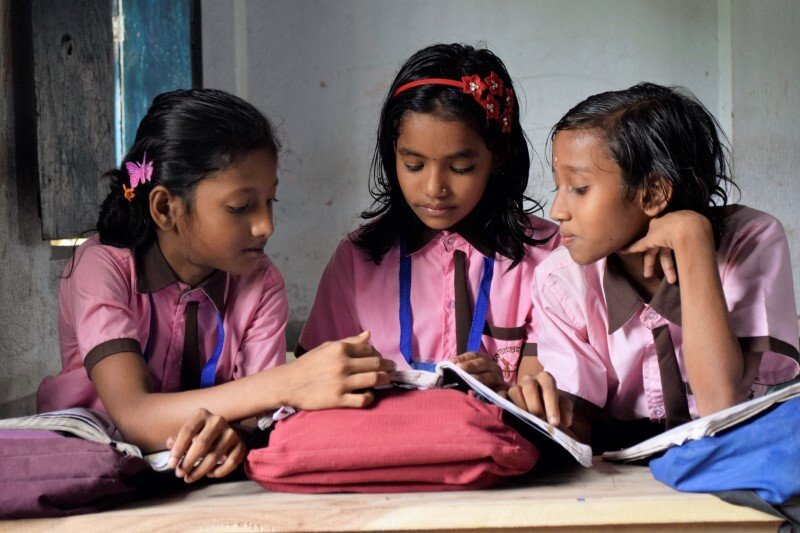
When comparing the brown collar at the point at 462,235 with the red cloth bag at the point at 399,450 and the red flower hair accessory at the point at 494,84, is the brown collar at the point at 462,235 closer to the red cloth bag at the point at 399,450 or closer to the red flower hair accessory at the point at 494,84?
the red flower hair accessory at the point at 494,84

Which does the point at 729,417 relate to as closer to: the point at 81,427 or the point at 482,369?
the point at 482,369

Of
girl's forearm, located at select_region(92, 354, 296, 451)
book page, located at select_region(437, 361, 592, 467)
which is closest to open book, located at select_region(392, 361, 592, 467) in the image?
book page, located at select_region(437, 361, 592, 467)

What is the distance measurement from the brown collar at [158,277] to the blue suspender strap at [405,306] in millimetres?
469

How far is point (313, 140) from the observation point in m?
5.14

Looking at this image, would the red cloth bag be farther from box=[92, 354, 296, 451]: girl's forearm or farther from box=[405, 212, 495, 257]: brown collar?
box=[405, 212, 495, 257]: brown collar

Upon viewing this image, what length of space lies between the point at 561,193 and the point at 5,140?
139 centimetres

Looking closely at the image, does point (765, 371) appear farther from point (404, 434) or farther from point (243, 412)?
point (243, 412)

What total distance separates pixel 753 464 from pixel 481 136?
1.09 metres

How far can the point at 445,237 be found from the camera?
237 centimetres

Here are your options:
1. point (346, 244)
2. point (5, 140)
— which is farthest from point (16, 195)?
point (346, 244)

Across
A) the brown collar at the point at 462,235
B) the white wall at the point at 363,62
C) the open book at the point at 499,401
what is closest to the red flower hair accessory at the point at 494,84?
the brown collar at the point at 462,235

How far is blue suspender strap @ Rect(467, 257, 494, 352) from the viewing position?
225 cm

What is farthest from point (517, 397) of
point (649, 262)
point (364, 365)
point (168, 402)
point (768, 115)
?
point (768, 115)

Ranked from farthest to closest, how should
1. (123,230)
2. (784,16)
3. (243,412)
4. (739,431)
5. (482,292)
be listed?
1. (784,16)
2. (482,292)
3. (123,230)
4. (243,412)
5. (739,431)
